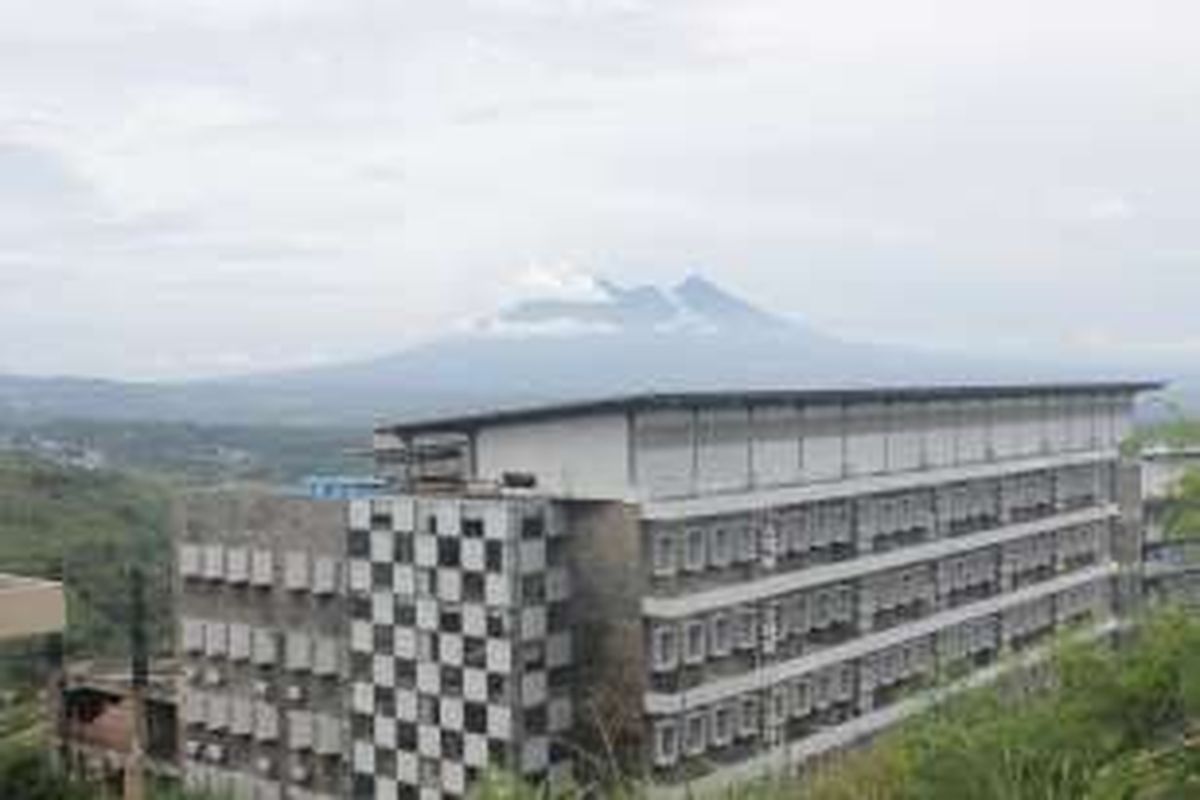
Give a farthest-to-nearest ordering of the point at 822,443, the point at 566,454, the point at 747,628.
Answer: the point at 822,443, the point at 747,628, the point at 566,454

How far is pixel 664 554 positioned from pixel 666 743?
3.03 metres

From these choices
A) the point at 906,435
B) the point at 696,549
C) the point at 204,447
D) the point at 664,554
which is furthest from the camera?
the point at 204,447

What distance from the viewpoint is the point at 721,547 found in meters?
A: 29.2

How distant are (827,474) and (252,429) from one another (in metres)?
166

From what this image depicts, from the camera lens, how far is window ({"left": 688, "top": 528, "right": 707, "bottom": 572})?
93.6ft

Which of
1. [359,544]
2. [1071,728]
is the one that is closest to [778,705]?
[359,544]

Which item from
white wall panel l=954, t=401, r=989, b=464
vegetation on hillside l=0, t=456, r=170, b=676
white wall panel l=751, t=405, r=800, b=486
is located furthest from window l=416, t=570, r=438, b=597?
vegetation on hillside l=0, t=456, r=170, b=676

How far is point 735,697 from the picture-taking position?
29.6 meters

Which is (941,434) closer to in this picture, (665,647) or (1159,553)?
(665,647)

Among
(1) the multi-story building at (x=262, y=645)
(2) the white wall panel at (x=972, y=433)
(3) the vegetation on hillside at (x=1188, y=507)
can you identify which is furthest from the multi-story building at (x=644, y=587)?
(3) the vegetation on hillside at (x=1188, y=507)

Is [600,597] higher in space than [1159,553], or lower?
higher

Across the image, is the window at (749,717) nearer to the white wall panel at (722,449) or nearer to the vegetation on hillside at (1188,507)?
the white wall panel at (722,449)

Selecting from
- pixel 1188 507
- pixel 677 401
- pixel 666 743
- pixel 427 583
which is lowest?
pixel 666 743

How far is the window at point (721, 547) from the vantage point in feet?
95.0
